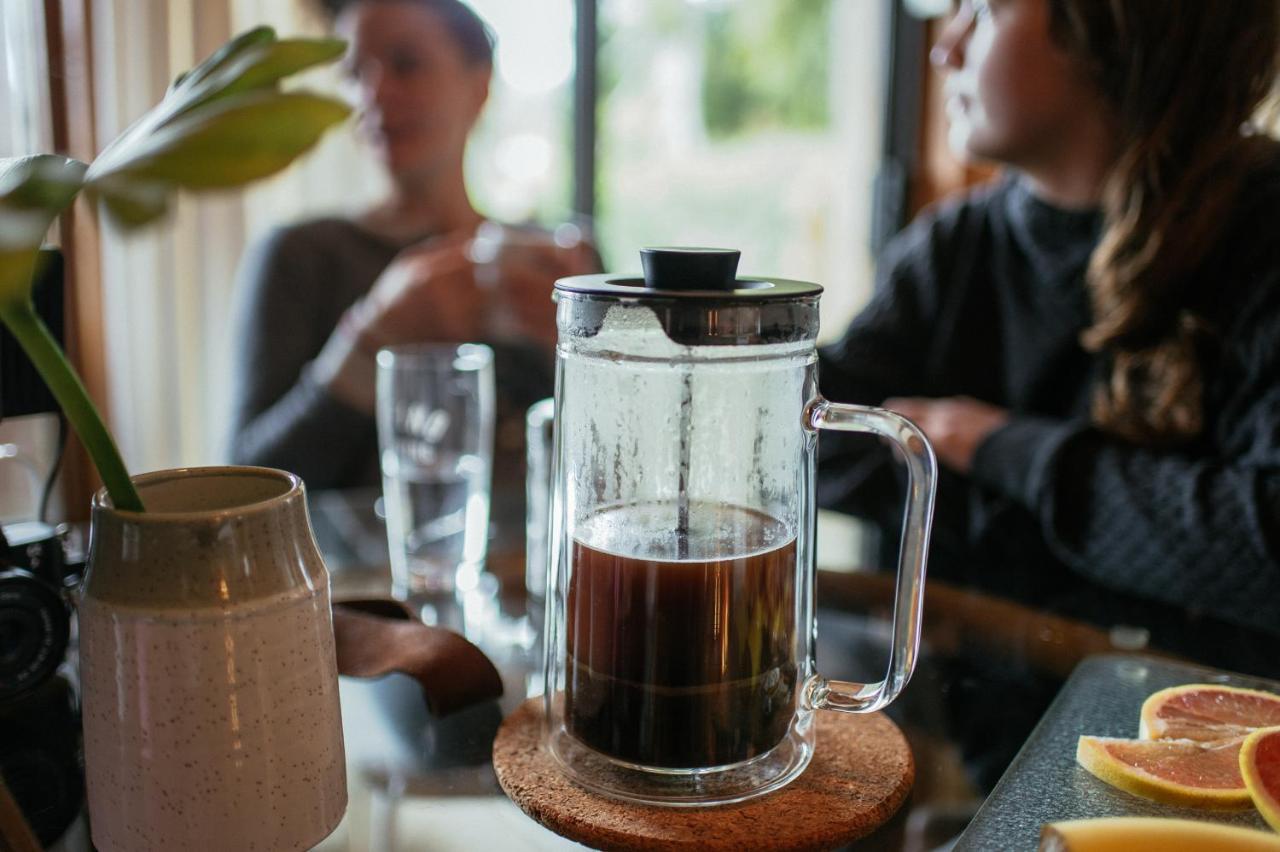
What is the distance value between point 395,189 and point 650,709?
1387 mm

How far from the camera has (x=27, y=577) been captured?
2.07ft

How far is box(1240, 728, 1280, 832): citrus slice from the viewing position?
0.50 m

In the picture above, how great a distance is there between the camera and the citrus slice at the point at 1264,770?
1.66ft

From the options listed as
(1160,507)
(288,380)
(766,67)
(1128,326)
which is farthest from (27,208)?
(766,67)

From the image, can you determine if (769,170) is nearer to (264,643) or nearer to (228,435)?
(228,435)

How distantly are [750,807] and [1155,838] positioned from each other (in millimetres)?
185

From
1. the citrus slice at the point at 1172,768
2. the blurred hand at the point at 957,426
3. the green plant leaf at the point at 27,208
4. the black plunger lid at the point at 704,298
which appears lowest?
the citrus slice at the point at 1172,768

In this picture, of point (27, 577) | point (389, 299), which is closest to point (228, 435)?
point (389, 299)

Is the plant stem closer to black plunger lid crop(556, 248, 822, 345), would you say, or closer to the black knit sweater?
black plunger lid crop(556, 248, 822, 345)

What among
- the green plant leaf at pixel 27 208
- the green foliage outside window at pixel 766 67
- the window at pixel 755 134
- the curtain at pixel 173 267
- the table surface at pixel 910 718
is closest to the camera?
the green plant leaf at pixel 27 208

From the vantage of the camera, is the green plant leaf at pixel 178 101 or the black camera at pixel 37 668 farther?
the black camera at pixel 37 668

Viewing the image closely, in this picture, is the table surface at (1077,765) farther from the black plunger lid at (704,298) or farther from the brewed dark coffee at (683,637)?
the black plunger lid at (704,298)

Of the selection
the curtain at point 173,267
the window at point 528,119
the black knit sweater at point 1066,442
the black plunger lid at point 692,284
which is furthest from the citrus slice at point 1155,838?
the window at point 528,119

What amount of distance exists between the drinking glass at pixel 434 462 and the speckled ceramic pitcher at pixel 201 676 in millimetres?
416
